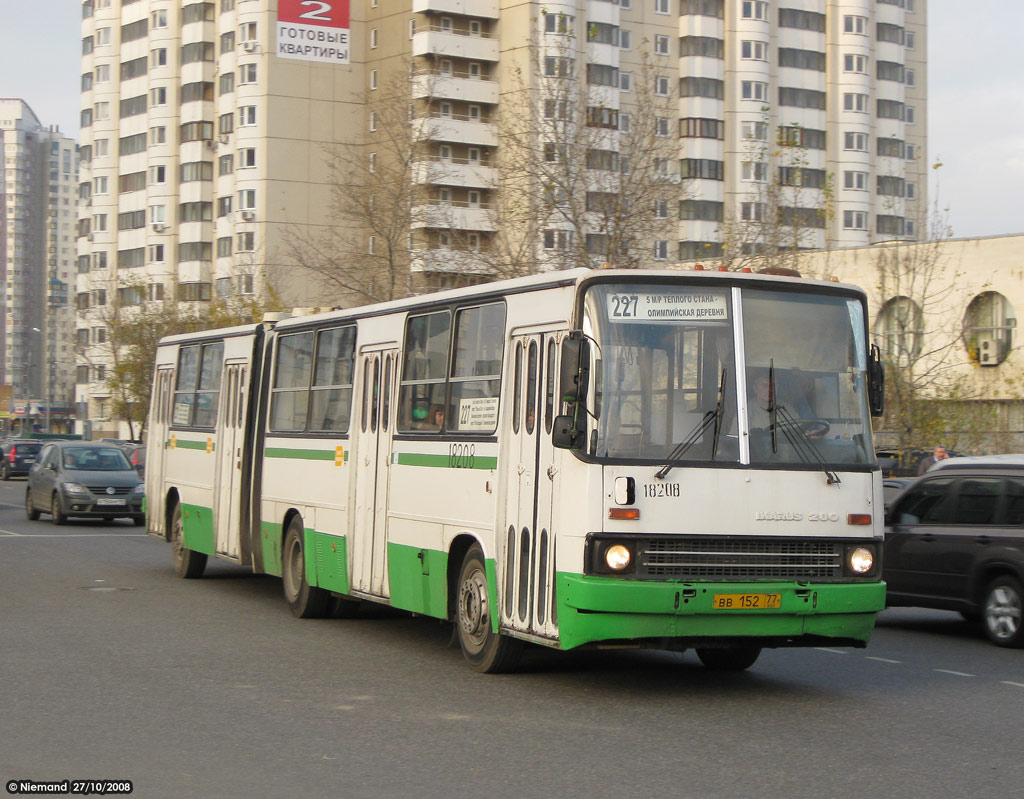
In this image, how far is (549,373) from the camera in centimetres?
1070

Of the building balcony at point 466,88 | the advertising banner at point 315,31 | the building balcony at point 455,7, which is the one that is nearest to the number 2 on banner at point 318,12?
the advertising banner at point 315,31

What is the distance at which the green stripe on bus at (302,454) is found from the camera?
14852mm

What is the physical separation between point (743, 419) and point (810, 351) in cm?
79

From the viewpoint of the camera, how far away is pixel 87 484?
99.0 feet

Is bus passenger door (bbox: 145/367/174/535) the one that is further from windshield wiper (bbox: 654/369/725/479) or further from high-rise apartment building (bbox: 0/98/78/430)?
high-rise apartment building (bbox: 0/98/78/430)

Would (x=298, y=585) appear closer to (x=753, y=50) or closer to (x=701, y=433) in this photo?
(x=701, y=433)

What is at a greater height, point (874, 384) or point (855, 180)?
point (855, 180)

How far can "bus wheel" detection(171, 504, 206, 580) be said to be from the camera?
19.6 m

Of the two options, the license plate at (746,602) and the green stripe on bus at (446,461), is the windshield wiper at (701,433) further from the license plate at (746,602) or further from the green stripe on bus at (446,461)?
the green stripe on bus at (446,461)

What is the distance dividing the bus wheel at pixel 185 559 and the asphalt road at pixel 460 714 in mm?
4138

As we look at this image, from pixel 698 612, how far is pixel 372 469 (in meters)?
4.72

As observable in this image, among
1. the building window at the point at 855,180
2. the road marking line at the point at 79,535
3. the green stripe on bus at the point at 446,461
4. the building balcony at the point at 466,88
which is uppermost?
the building balcony at the point at 466,88

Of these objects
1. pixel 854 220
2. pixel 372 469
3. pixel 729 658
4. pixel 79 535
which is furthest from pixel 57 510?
pixel 854 220

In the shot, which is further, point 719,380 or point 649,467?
point 719,380
